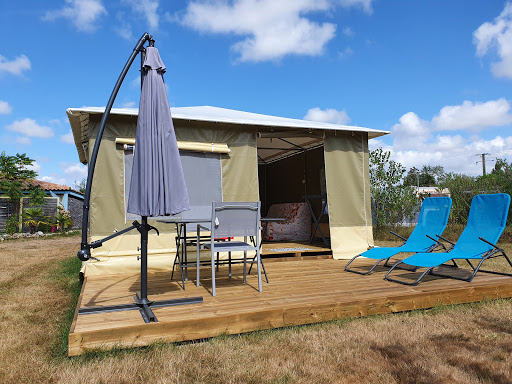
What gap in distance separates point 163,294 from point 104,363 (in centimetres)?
125

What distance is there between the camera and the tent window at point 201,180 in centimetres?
525

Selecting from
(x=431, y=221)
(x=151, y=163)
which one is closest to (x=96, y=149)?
(x=151, y=163)

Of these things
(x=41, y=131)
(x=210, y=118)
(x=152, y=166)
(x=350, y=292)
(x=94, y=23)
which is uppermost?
(x=41, y=131)

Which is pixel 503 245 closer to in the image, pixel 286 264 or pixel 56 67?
pixel 286 264

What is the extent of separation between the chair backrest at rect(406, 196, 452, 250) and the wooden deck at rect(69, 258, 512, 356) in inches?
17.6

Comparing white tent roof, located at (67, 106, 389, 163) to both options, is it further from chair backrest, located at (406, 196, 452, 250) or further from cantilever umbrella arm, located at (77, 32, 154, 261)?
cantilever umbrella arm, located at (77, 32, 154, 261)

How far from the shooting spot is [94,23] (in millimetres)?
7496

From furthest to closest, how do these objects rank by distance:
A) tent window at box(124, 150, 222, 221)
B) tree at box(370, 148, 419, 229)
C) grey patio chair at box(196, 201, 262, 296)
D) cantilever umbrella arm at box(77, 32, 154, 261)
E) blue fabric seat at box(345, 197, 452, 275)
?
tree at box(370, 148, 419, 229) → tent window at box(124, 150, 222, 221) → blue fabric seat at box(345, 197, 452, 275) → grey patio chair at box(196, 201, 262, 296) → cantilever umbrella arm at box(77, 32, 154, 261)

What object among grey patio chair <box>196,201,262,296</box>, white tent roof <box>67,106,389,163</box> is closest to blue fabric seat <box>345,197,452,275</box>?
grey patio chair <box>196,201,262,296</box>

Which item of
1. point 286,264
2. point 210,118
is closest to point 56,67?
point 210,118

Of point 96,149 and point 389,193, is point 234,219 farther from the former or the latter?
point 389,193

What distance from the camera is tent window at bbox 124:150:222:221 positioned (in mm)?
5246

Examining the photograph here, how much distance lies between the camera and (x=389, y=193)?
1040cm

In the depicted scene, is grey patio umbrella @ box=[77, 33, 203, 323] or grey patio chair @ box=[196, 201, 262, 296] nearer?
grey patio umbrella @ box=[77, 33, 203, 323]
